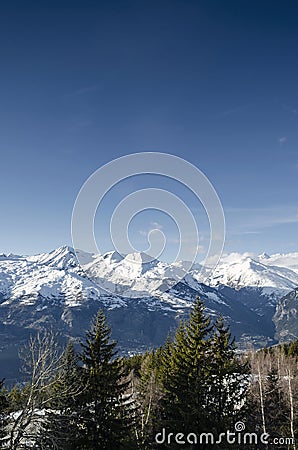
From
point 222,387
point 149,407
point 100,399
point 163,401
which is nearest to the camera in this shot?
point 100,399

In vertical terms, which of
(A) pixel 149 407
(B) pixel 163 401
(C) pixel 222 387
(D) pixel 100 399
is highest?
(C) pixel 222 387

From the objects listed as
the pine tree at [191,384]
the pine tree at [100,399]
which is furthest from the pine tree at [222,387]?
the pine tree at [100,399]

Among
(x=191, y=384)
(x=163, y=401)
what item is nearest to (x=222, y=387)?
(x=191, y=384)

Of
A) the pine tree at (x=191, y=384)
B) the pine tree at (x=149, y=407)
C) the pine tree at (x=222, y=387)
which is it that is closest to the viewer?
the pine tree at (x=191, y=384)

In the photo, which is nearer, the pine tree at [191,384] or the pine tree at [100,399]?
the pine tree at [100,399]

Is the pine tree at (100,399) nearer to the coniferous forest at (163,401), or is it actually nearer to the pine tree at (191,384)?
the coniferous forest at (163,401)

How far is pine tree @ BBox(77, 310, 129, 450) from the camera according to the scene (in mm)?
25141

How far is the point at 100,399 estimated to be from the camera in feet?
84.9

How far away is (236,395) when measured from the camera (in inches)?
1143

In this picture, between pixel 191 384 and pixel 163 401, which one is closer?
pixel 191 384

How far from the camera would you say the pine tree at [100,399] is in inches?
990

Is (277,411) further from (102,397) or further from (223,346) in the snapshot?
(102,397)

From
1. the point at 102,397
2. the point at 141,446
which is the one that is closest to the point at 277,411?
the point at 141,446

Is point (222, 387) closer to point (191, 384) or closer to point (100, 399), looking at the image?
point (191, 384)
